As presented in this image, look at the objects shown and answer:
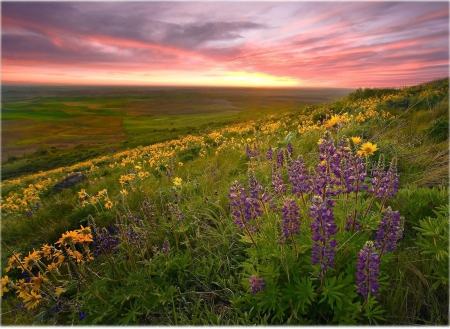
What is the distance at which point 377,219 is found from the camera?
2.15 metres

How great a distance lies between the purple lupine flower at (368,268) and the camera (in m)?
1.71

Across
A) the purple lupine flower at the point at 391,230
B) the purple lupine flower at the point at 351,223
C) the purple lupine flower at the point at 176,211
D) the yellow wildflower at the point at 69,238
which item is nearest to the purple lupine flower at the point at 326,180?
the purple lupine flower at the point at 351,223

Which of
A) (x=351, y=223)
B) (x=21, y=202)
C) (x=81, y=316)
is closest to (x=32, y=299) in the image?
(x=81, y=316)

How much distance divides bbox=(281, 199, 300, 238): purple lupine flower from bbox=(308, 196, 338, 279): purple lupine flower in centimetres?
17

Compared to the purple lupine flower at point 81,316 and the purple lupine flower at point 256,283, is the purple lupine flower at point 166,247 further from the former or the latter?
the purple lupine flower at point 256,283

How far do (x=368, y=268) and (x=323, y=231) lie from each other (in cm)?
34

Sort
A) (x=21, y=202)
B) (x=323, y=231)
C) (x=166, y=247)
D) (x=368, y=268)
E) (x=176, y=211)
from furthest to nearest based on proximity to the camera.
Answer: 1. (x=21, y=202)
2. (x=176, y=211)
3. (x=166, y=247)
4. (x=323, y=231)
5. (x=368, y=268)

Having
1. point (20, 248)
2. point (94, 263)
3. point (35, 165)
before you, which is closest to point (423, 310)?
point (94, 263)

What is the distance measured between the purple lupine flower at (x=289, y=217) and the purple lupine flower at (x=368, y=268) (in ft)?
1.59

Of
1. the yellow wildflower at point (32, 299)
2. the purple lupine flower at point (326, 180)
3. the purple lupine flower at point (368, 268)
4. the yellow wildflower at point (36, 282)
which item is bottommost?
the yellow wildflower at point (32, 299)

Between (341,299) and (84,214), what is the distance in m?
4.27

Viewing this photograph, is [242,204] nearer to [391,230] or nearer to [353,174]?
[353,174]

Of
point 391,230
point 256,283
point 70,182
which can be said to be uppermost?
point 391,230

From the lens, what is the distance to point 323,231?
1880 millimetres
